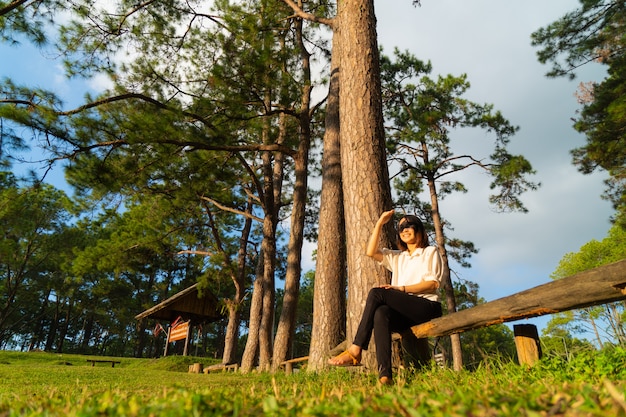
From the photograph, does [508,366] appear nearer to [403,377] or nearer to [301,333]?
[403,377]

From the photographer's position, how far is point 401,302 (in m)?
3.33

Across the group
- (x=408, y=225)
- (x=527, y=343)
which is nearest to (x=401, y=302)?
(x=408, y=225)

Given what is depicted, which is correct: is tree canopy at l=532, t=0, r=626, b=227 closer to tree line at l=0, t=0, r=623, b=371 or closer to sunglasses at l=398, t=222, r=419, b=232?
tree line at l=0, t=0, r=623, b=371

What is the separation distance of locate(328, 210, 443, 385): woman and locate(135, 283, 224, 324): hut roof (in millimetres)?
17522

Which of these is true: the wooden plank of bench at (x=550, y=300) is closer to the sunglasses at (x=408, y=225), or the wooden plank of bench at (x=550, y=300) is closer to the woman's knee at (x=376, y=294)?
the woman's knee at (x=376, y=294)

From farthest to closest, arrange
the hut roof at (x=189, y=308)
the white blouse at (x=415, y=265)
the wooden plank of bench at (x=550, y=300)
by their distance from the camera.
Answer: the hut roof at (x=189, y=308)
the white blouse at (x=415, y=265)
the wooden plank of bench at (x=550, y=300)

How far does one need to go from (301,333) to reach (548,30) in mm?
35667

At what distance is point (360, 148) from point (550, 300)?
113 inches

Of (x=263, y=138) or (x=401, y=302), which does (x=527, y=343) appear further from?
(x=263, y=138)

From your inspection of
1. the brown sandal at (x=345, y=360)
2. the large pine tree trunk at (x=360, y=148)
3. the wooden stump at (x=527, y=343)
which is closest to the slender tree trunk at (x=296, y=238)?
the large pine tree trunk at (x=360, y=148)

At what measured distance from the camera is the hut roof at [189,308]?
2020 cm

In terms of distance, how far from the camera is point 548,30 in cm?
1220

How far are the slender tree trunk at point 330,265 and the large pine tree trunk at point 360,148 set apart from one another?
79cm

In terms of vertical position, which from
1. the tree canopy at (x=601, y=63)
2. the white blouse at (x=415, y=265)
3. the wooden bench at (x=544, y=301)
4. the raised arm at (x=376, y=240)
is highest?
the tree canopy at (x=601, y=63)
